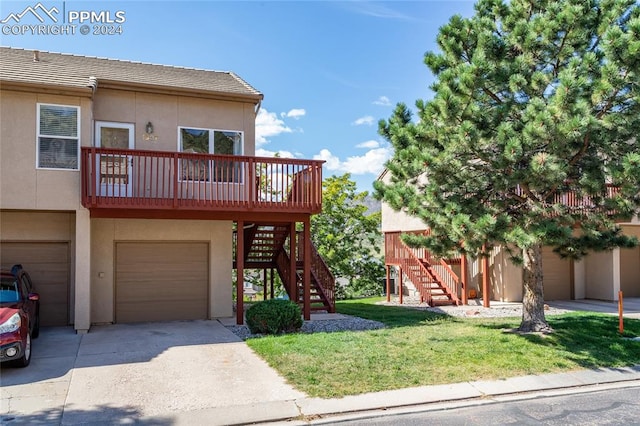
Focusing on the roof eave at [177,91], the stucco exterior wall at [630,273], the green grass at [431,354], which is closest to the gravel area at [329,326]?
the green grass at [431,354]

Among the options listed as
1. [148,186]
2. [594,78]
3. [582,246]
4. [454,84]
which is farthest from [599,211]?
[148,186]

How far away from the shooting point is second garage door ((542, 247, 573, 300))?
17266 mm

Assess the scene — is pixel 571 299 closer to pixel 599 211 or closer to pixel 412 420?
pixel 599 211

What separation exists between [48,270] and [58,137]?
327cm

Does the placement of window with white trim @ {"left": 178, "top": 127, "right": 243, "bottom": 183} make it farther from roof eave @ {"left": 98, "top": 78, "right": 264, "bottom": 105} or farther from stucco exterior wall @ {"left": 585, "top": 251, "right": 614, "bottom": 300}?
stucco exterior wall @ {"left": 585, "top": 251, "right": 614, "bottom": 300}

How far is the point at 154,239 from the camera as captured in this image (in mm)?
12227

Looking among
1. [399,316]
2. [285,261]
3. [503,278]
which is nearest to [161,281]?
[285,261]

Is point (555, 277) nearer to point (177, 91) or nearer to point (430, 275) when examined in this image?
point (430, 275)

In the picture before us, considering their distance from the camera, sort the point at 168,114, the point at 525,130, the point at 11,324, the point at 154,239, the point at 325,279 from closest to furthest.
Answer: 1. the point at 11,324
2. the point at 525,130
3. the point at 154,239
4. the point at 168,114
5. the point at 325,279

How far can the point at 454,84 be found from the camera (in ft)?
27.7

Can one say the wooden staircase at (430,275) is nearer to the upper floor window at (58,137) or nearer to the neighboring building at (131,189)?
the neighboring building at (131,189)

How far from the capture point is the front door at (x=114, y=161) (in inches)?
422

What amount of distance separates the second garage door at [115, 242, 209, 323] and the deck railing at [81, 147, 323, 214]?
1.62 m

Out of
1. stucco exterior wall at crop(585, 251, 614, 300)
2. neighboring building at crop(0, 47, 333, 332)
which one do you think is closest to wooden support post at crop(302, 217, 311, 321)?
neighboring building at crop(0, 47, 333, 332)
